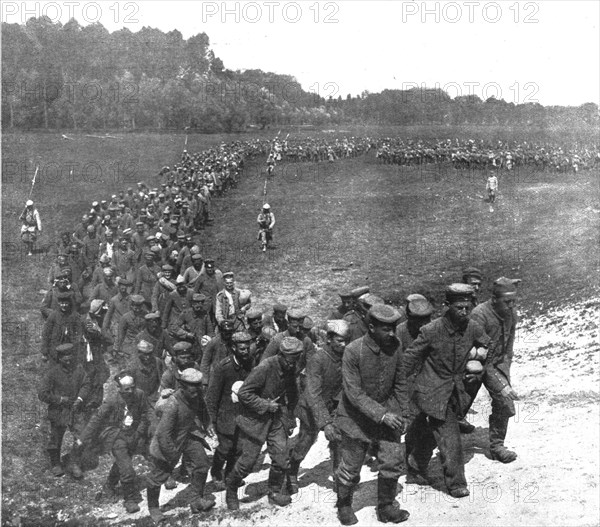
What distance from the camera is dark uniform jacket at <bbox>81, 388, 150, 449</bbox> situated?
691cm

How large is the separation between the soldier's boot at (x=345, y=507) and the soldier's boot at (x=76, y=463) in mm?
3322

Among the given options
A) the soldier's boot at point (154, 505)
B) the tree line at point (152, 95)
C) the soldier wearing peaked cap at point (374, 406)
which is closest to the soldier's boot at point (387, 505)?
the soldier wearing peaked cap at point (374, 406)

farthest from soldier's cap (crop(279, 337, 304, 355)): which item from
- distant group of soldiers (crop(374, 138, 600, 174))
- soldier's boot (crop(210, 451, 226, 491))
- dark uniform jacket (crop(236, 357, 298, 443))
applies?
distant group of soldiers (crop(374, 138, 600, 174))

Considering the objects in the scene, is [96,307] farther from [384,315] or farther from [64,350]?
[384,315]

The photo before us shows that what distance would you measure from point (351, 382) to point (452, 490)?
1.65m

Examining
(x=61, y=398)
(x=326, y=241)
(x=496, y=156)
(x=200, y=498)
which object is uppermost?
(x=496, y=156)

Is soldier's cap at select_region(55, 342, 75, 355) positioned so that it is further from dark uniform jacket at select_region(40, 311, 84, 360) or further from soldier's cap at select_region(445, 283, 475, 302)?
soldier's cap at select_region(445, 283, 475, 302)

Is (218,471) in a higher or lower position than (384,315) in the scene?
lower

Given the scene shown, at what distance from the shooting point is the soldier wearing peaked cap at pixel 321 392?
20.5 ft

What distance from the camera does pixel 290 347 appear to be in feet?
20.6

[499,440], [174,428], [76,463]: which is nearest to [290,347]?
[174,428]

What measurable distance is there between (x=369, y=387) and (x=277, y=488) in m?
1.72

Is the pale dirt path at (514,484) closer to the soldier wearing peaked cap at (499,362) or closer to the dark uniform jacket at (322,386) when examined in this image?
the soldier wearing peaked cap at (499,362)

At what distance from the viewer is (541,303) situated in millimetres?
13633
